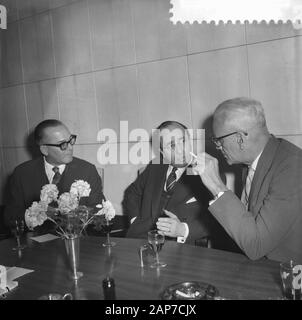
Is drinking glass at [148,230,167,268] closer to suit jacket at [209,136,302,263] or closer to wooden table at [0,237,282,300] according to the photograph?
wooden table at [0,237,282,300]

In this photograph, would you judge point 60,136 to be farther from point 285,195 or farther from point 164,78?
point 285,195

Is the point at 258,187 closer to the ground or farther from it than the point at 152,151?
closer to the ground

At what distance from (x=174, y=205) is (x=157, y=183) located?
0.83 ft

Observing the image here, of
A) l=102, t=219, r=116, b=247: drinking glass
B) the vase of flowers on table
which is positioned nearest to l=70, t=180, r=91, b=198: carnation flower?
the vase of flowers on table

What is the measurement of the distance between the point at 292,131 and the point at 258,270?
1.43m

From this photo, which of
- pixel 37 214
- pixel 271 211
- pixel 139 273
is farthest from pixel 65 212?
pixel 271 211

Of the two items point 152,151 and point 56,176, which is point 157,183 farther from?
point 56,176

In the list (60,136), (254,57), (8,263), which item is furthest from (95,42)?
(8,263)

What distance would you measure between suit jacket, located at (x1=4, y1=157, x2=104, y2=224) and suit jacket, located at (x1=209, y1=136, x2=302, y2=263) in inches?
63.5

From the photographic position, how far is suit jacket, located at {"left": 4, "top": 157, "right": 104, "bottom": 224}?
3.18 meters

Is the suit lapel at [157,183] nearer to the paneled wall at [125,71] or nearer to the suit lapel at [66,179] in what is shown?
the paneled wall at [125,71]

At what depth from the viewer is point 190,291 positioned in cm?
137

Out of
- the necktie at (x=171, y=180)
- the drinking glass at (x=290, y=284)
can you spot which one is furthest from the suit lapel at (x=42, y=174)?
the drinking glass at (x=290, y=284)

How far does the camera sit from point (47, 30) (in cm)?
405
